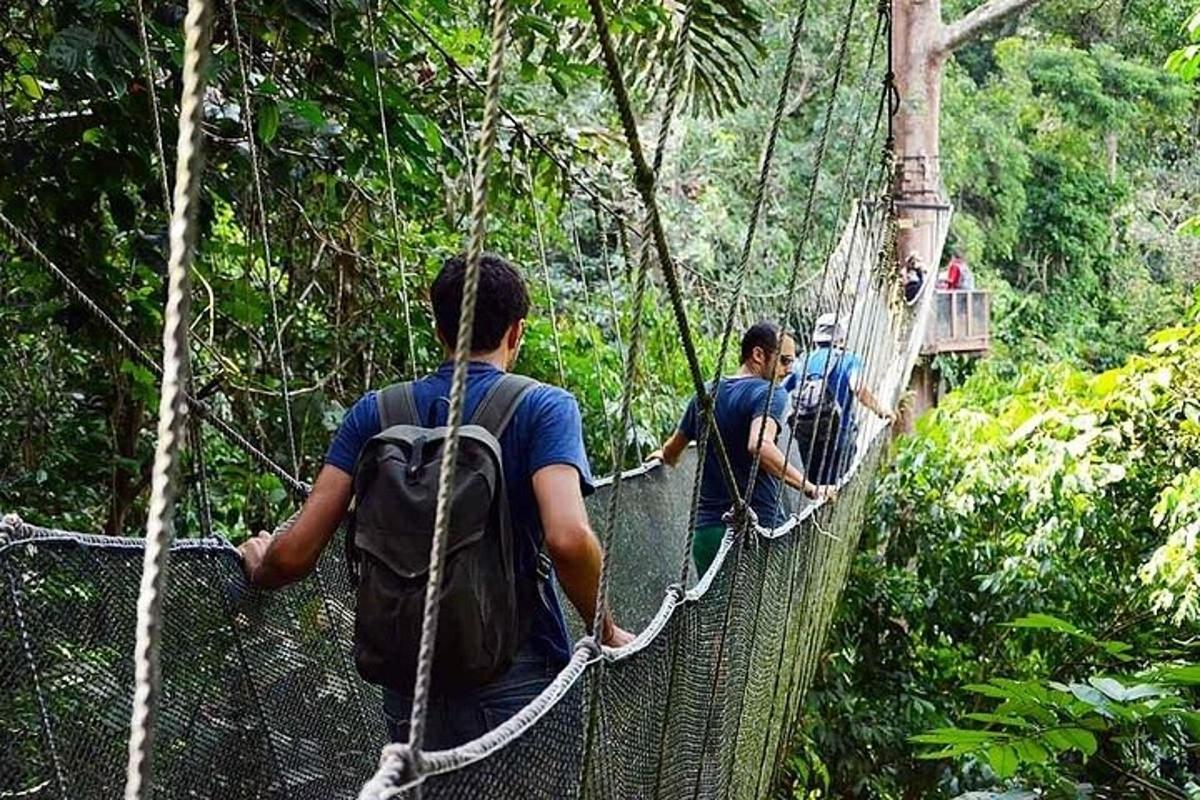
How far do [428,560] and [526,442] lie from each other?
0.43ft

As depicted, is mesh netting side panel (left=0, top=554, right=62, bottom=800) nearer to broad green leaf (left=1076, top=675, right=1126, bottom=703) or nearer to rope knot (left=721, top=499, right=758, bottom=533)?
rope knot (left=721, top=499, right=758, bottom=533)

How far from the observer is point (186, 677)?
47.8 inches

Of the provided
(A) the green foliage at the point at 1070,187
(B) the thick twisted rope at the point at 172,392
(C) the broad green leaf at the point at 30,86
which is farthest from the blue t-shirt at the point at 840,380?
(A) the green foliage at the point at 1070,187

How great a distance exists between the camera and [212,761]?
124 cm

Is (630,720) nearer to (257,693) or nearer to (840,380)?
(257,693)

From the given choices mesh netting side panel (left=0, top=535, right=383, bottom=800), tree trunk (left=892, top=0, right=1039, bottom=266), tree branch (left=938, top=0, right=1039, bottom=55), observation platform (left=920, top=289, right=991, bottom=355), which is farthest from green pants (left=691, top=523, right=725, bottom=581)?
observation platform (left=920, top=289, right=991, bottom=355)

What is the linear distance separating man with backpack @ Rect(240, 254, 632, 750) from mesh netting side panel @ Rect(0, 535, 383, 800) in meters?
0.09

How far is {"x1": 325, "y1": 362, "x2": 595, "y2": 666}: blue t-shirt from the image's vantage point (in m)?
1.09

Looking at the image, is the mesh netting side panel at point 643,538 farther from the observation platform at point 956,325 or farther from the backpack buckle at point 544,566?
the observation platform at point 956,325

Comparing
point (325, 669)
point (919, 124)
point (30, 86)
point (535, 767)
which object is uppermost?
point (919, 124)

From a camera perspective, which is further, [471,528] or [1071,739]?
[1071,739]

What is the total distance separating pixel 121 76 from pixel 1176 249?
43.7ft

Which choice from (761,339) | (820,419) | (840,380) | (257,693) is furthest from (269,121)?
(840,380)

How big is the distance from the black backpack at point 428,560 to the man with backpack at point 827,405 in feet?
5.73
